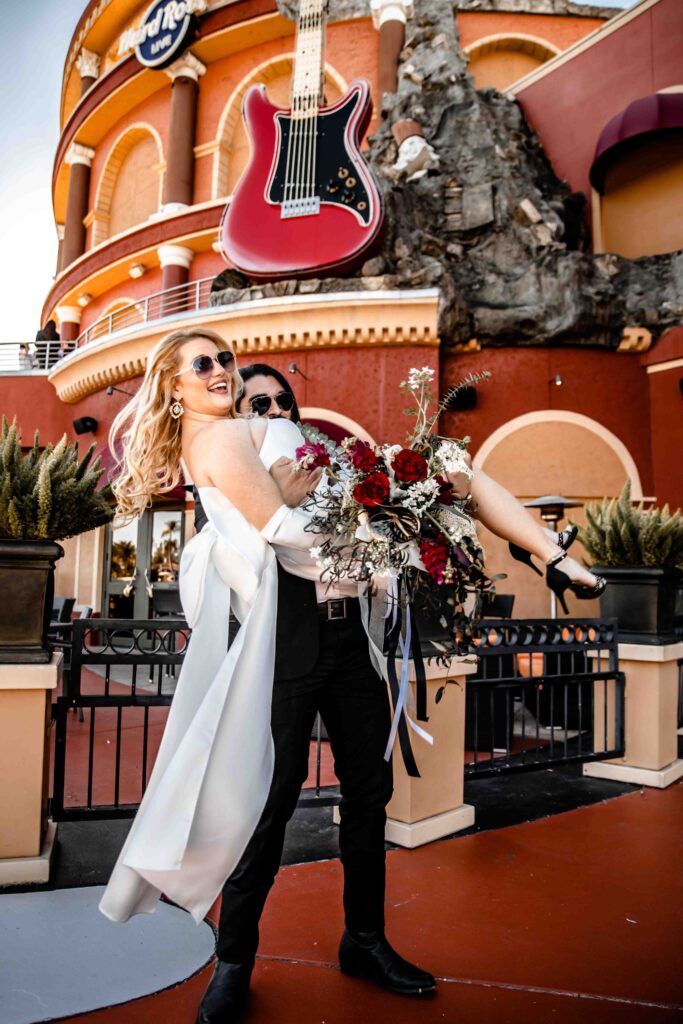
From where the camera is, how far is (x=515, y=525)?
6.63 ft

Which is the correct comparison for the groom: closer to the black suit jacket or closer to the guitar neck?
the black suit jacket

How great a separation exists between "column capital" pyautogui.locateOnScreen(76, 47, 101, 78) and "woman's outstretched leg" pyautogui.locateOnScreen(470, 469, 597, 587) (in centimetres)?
2532

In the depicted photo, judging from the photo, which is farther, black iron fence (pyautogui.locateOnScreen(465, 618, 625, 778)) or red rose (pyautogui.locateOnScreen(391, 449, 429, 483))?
black iron fence (pyautogui.locateOnScreen(465, 618, 625, 778))

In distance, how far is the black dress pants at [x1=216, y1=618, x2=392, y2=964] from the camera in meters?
2.02

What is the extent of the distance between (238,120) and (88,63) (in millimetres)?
7516

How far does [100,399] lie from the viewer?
1509 centimetres

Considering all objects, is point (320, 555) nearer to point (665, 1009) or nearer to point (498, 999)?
point (498, 999)

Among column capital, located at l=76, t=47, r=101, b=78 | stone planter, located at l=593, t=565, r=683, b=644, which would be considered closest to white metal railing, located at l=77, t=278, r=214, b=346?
column capital, located at l=76, t=47, r=101, b=78

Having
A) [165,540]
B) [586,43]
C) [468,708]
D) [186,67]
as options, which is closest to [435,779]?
[468,708]

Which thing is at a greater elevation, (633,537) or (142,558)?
(633,537)

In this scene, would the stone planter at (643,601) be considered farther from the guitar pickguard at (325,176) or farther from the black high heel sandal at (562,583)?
the guitar pickguard at (325,176)

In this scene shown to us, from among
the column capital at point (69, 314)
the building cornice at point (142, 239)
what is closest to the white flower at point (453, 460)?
the building cornice at point (142, 239)

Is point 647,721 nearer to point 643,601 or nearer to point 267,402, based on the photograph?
point 643,601

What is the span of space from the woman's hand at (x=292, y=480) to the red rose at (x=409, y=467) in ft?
0.75
